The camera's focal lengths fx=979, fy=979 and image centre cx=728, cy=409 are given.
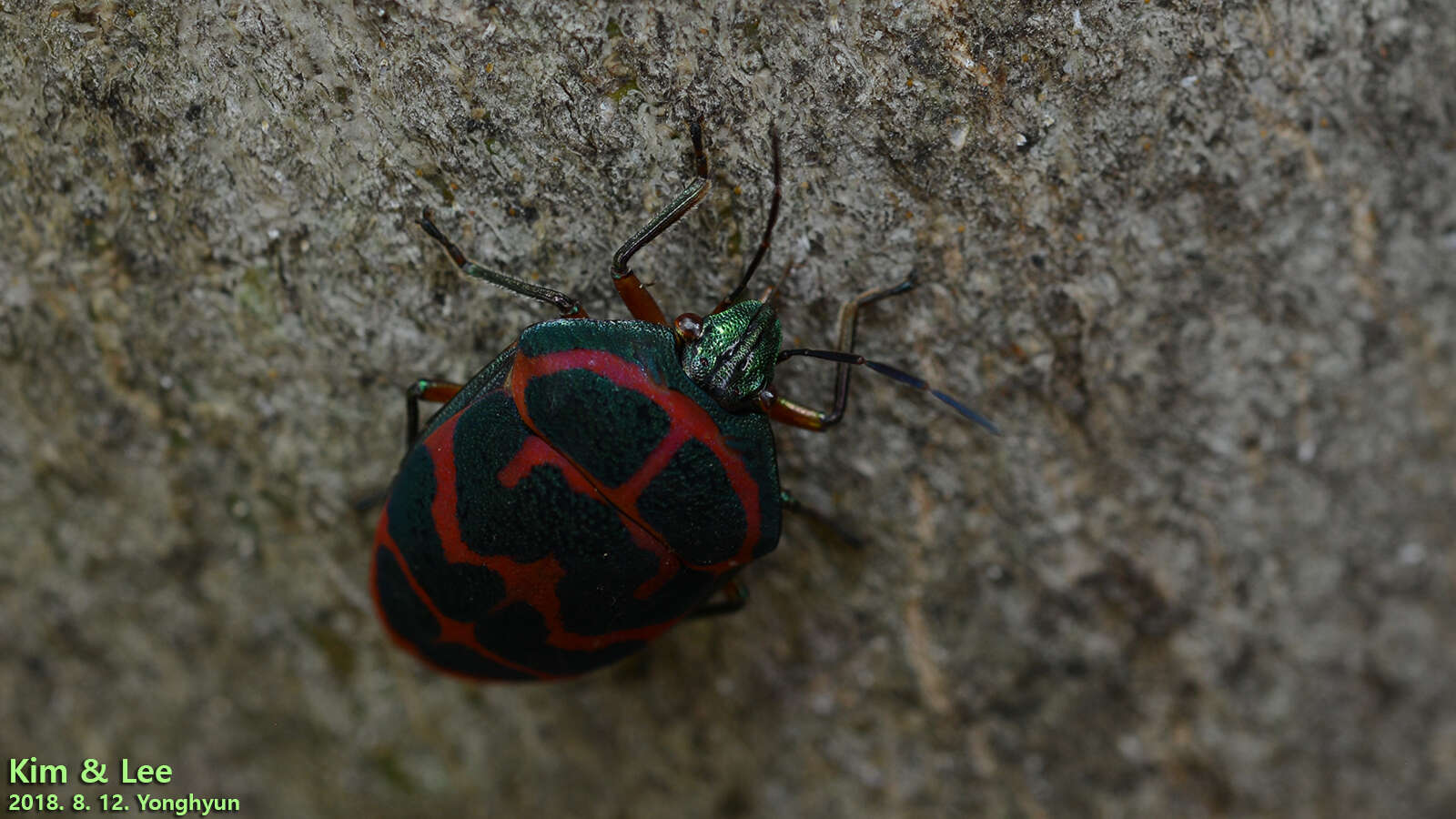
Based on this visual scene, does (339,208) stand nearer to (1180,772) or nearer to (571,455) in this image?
(571,455)

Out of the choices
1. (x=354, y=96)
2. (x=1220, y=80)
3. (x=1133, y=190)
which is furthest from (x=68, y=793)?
(x=1220, y=80)

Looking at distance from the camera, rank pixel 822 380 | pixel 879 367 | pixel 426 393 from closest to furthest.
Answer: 1. pixel 879 367
2. pixel 426 393
3. pixel 822 380

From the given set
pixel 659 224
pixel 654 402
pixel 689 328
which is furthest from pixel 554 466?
pixel 659 224

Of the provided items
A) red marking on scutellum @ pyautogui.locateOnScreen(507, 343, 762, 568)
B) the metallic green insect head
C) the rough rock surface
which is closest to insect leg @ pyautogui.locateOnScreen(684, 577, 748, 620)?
the rough rock surface

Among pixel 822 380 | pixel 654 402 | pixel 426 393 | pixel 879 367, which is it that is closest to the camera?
pixel 654 402

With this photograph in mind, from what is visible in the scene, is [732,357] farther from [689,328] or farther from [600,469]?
[600,469]

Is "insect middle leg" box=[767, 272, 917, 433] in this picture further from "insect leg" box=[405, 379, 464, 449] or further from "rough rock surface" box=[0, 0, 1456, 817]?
"insect leg" box=[405, 379, 464, 449]
